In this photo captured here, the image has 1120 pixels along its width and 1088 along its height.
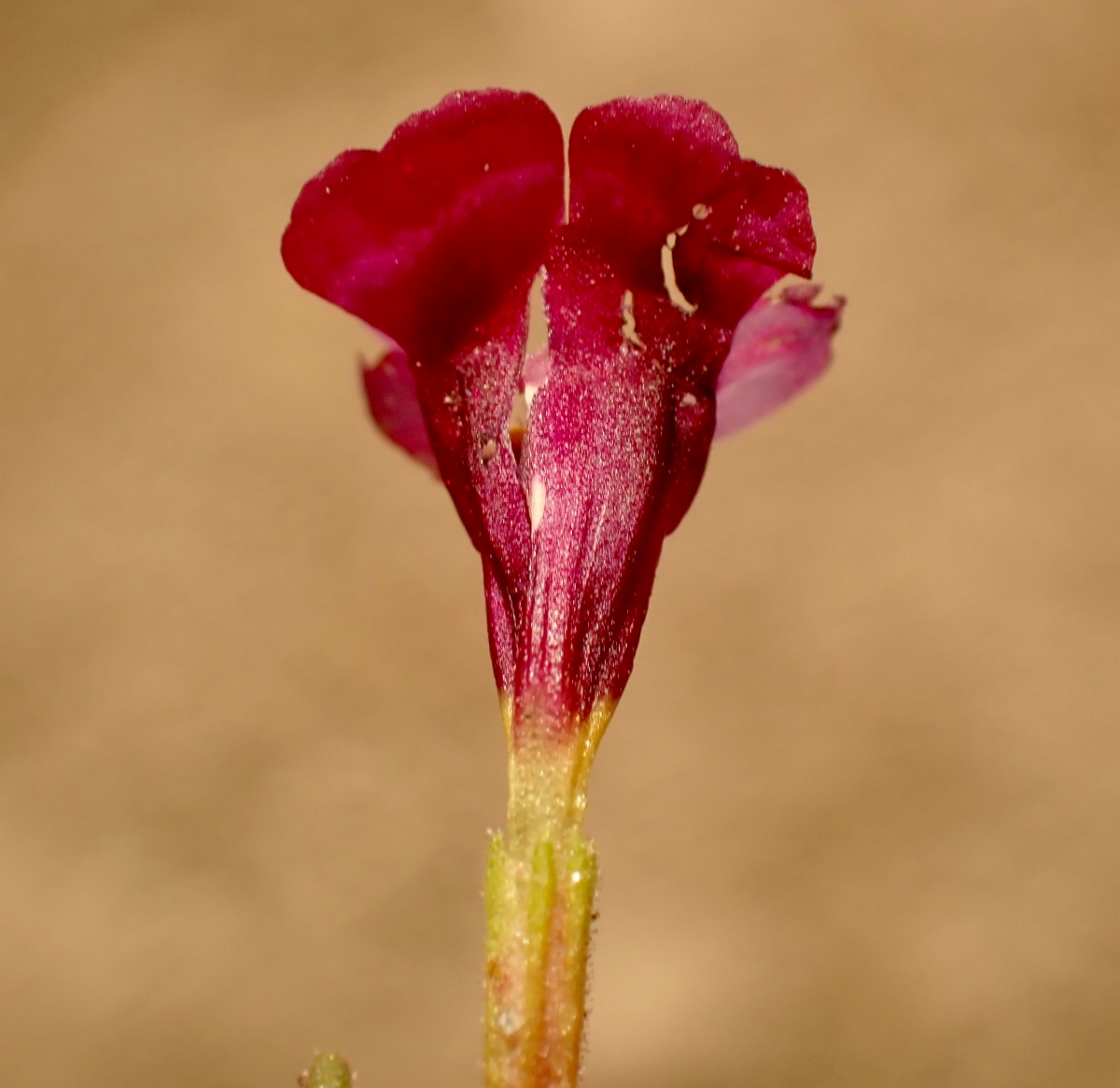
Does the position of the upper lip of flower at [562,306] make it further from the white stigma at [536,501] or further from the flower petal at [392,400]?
the flower petal at [392,400]

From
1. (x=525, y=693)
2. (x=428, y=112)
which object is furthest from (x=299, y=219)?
(x=525, y=693)

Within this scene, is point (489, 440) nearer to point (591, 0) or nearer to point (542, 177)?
point (542, 177)

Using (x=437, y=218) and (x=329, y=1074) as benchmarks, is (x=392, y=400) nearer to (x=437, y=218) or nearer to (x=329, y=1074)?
(x=437, y=218)

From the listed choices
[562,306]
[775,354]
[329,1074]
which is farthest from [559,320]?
[329,1074]

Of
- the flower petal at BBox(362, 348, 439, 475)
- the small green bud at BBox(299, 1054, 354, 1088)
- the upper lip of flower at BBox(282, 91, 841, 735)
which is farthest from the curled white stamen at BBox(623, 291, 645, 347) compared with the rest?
the small green bud at BBox(299, 1054, 354, 1088)

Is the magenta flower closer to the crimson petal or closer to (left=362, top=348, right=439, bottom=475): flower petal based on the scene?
the crimson petal

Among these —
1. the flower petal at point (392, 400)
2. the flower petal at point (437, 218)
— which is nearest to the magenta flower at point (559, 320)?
the flower petal at point (437, 218)

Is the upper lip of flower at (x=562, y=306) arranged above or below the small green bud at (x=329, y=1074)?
above
